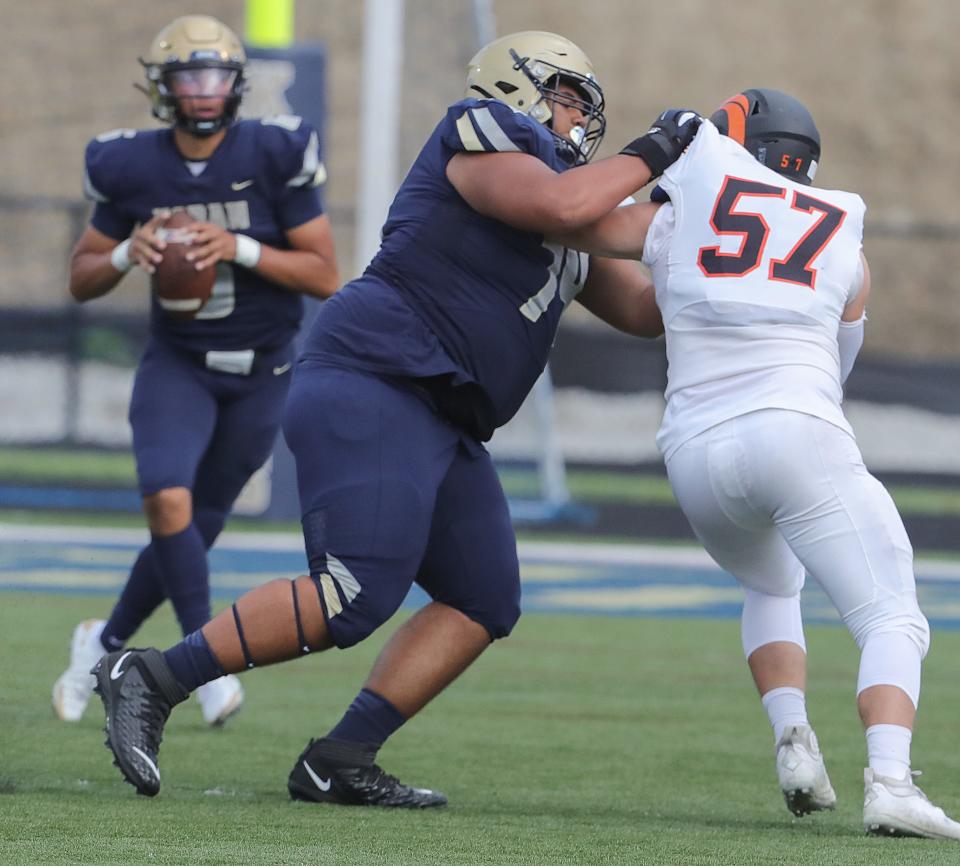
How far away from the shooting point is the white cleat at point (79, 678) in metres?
4.83

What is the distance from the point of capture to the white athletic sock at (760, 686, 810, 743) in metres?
3.56

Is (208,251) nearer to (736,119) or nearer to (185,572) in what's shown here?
(185,572)

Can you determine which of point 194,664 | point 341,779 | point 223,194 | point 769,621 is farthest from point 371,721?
point 223,194

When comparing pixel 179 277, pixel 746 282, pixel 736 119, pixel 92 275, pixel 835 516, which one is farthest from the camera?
pixel 92 275

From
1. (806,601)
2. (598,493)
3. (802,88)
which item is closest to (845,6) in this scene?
(802,88)

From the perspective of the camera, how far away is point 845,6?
2544cm

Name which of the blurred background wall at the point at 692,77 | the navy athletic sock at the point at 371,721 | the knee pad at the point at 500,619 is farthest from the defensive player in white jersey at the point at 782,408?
the blurred background wall at the point at 692,77

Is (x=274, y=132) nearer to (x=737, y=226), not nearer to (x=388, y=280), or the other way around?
(x=388, y=280)

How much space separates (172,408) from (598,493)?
946 cm

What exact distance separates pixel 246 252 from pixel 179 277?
0.19m

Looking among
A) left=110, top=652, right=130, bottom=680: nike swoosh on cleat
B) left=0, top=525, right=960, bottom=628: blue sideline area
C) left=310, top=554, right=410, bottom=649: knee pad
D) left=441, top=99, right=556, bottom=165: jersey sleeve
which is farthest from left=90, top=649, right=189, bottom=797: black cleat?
left=0, top=525, right=960, bottom=628: blue sideline area

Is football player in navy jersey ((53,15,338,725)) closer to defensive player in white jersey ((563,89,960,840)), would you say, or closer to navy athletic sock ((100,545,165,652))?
navy athletic sock ((100,545,165,652))

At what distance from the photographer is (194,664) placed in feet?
11.5

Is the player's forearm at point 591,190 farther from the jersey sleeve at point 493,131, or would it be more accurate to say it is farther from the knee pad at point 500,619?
the knee pad at point 500,619
